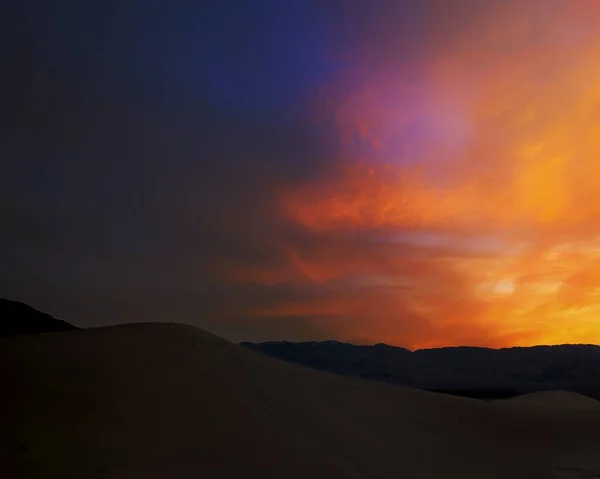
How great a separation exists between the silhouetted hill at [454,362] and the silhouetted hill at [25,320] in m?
52.9

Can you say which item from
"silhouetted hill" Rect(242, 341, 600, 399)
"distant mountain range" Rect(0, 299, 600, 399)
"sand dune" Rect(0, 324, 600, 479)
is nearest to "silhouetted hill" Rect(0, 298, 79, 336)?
"sand dune" Rect(0, 324, 600, 479)

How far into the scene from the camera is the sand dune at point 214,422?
873 centimetres

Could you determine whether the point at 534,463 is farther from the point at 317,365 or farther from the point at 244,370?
the point at 317,365

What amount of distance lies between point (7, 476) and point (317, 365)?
9208cm

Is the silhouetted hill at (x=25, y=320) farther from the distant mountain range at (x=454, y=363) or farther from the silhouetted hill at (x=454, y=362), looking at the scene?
the silhouetted hill at (x=454, y=362)

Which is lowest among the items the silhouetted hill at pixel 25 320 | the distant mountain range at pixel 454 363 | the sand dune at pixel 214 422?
the sand dune at pixel 214 422

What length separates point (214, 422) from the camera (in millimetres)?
10297

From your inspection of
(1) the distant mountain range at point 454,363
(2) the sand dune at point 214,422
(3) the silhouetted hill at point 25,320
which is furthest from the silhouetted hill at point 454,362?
(2) the sand dune at point 214,422

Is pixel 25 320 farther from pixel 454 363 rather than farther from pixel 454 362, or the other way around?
pixel 454 362

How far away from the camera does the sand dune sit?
873 centimetres

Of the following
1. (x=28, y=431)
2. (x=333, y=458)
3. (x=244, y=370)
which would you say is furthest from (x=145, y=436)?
(x=244, y=370)

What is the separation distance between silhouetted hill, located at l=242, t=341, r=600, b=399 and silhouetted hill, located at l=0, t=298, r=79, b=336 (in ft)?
174

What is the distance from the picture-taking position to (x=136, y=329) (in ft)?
46.5

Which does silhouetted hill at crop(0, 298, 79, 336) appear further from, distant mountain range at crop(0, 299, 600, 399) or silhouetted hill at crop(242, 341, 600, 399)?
silhouetted hill at crop(242, 341, 600, 399)
